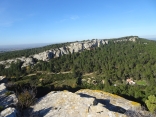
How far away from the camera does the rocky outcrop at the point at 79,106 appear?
1266 cm

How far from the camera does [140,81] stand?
232ft

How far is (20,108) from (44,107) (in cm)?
234

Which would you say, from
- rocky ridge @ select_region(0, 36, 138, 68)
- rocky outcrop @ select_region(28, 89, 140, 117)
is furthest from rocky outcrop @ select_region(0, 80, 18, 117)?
rocky ridge @ select_region(0, 36, 138, 68)

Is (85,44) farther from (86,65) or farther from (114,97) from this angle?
(114,97)

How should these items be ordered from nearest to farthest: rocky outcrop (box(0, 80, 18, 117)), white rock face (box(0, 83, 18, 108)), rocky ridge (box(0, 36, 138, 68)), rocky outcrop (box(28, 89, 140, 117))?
1. rocky outcrop (box(28, 89, 140, 117))
2. rocky outcrop (box(0, 80, 18, 117))
3. white rock face (box(0, 83, 18, 108))
4. rocky ridge (box(0, 36, 138, 68))

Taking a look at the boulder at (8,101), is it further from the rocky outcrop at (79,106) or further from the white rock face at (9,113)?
the white rock face at (9,113)

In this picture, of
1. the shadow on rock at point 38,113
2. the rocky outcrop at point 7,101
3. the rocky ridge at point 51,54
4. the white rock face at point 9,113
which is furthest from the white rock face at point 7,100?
the rocky ridge at point 51,54

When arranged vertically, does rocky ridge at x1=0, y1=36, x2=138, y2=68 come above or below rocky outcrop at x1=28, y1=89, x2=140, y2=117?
below

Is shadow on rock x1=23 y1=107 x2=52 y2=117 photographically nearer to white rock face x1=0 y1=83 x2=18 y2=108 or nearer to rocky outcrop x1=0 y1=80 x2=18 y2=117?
rocky outcrop x1=0 y1=80 x2=18 y2=117

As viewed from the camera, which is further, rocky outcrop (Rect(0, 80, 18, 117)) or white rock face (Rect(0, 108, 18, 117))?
rocky outcrop (Rect(0, 80, 18, 117))

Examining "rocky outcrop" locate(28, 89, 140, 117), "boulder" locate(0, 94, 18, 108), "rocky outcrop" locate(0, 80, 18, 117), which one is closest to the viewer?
"rocky outcrop" locate(28, 89, 140, 117)

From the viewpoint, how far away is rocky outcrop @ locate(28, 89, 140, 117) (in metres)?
12.7

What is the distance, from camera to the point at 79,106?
13680 millimetres

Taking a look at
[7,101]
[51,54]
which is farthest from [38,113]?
[51,54]
